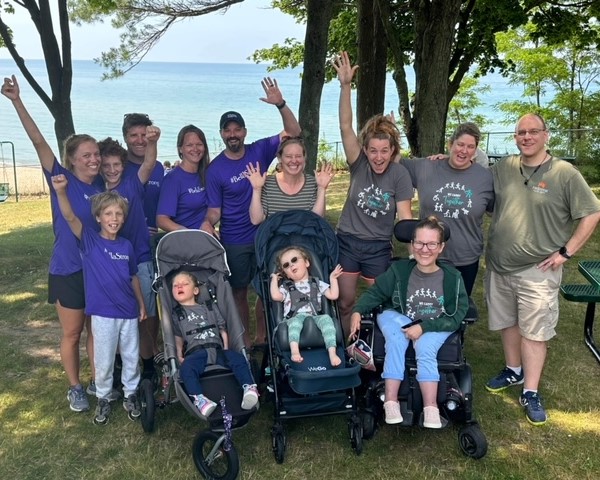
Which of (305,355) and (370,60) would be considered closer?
(305,355)

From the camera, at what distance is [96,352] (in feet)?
12.4

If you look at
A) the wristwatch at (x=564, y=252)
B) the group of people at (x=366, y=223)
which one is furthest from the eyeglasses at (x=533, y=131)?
the wristwatch at (x=564, y=252)

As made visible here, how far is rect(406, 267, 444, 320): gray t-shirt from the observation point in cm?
362

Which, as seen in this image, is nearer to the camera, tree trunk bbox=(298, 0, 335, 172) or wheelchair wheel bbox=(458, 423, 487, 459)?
wheelchair wheel bbox=(458, 423, 487, 459)

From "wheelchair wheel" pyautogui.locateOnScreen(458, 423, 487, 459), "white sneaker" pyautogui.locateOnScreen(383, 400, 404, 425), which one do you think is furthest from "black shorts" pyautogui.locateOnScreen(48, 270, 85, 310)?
"wheelchair wheel" pyautogui.locateOnScreen(458, 423, 487, 459)

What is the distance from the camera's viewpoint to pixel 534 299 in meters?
3.82

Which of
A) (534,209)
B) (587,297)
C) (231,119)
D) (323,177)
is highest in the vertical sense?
(231,119)

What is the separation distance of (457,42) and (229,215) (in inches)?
352

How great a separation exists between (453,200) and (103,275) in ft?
7.92

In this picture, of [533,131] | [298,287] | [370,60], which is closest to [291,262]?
[298,287]

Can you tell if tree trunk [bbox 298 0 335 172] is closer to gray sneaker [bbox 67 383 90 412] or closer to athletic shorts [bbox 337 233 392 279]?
athletic shorts [bbox 337 233 392 279]

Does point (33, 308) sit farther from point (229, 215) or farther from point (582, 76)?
point (582, 76)

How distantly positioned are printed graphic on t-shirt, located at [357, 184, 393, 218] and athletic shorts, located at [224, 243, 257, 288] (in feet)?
3.05

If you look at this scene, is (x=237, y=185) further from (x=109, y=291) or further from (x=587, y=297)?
(x=587, y=297)
